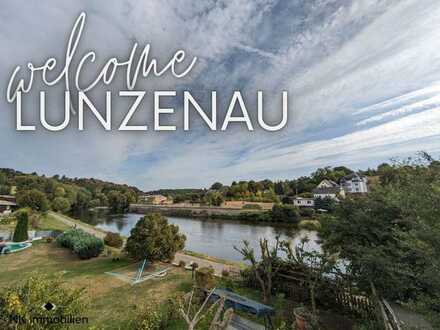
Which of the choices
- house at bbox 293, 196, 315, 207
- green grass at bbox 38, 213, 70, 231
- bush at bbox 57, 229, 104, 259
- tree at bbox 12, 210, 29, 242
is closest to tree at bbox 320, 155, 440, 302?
bush at bbox 57, 229, 104, 259

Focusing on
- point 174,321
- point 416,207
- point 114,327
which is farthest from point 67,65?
point 416,207

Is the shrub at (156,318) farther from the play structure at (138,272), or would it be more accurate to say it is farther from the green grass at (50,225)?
the green grass at (50,225)

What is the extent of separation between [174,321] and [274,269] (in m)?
→ 3.43

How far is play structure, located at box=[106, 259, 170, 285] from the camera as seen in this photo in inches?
328

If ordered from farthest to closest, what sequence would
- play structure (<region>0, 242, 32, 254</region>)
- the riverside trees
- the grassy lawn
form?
1. play structure (<region>0, 242, 32, 254</region>)
2. the grassy lawn
3. the riverside trees

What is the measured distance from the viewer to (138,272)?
912 cm

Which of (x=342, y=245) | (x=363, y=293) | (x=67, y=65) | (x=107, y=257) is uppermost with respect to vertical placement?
(x=67, y=65)

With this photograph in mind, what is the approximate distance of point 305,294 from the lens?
251 inches

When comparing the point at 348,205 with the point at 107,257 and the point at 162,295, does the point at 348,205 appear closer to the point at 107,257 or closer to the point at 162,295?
the point at 162,295

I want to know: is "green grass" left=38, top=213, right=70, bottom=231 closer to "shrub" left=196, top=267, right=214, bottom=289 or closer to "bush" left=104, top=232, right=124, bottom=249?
"bush" left=104, top=232, right=124, bottom=249

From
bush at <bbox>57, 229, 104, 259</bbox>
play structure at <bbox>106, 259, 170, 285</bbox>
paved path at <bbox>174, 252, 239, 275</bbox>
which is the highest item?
bush at <bbox>57, 229, 104, 259</bbox>

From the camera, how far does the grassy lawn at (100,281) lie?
236 inches

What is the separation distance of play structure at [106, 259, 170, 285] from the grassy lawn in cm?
20

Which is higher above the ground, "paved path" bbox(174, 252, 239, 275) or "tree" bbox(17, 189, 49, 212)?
"tree" bbox(17, 189, 49, 212)
